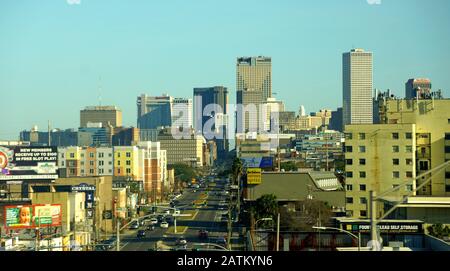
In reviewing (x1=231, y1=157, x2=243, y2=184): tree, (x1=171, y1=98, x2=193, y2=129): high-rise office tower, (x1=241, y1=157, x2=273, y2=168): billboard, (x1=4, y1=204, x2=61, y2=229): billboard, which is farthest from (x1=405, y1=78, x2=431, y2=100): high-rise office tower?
(x1=241, y1=157, x2=273, y2=168): billboard

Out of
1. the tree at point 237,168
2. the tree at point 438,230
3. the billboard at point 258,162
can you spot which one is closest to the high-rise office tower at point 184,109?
the tree at point 438,230

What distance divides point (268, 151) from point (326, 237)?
3370 centimetres

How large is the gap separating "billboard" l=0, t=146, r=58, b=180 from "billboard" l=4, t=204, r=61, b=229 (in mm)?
10313

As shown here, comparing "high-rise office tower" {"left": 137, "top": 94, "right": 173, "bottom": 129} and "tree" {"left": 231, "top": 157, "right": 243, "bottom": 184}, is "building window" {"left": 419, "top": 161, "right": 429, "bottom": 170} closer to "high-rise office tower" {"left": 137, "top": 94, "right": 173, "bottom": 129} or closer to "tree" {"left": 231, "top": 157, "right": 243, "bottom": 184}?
"high-rise office tower" {"left": 137, "top": 94, "right": 173, "bottom": 129}

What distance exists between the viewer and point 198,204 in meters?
Answer: 24.7

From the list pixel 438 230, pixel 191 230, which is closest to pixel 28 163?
pixel 191 230

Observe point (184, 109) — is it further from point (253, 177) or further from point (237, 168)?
point (237, 168)

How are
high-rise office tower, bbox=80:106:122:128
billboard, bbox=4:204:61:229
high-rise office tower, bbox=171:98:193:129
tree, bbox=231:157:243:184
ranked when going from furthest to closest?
tree, bbox=231:157:243:184 → billboard, bbox=4:204:61:229 → high-rise office tower, bbox=80:106:122:128 → high-rise office tower, bbox=171:98:193:129

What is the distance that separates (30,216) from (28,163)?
40.3 ft

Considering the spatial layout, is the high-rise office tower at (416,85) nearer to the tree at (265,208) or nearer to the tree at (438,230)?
the tree at (438,230)

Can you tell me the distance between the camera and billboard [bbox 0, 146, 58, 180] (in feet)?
89.3

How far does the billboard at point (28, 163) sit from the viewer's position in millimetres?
27219
